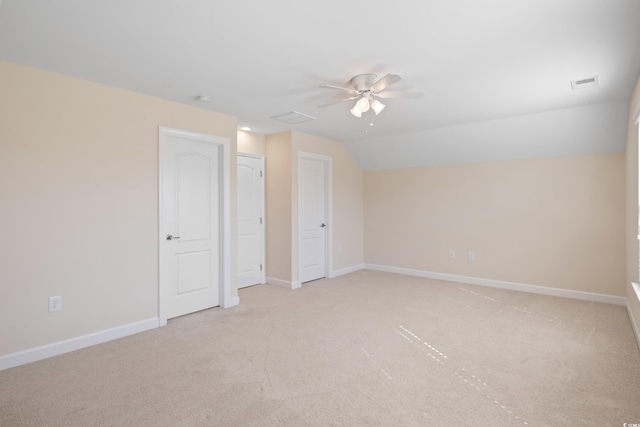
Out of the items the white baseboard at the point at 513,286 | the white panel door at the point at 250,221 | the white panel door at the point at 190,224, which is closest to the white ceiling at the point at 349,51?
the white panel door at the point at 190,224

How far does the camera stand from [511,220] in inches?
196

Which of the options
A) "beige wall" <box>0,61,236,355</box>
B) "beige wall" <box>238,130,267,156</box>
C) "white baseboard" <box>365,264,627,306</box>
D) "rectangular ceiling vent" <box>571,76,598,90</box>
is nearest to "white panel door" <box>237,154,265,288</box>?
"beige wall" <box>238,130,267,156</box>

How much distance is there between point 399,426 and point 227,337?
1882 millimetres

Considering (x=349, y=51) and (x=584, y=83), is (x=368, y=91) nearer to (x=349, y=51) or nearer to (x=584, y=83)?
(x=349, y=51)

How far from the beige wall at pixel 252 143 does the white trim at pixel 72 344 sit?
2.76 meters

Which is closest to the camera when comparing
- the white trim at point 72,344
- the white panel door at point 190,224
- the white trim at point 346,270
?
the white trim at point 72,344

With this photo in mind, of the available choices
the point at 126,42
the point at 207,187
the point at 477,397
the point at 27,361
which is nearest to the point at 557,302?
the point at 477,397

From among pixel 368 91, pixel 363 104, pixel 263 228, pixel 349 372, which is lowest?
pixel 349 372

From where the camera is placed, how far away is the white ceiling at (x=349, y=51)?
1.97m

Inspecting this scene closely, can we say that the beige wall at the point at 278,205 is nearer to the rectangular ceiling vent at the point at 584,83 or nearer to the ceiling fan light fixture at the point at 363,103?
the ceiling fan light fixture at the point at 363,103

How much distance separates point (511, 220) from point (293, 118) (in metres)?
3.55

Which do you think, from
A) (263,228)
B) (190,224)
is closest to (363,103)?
(190,224)

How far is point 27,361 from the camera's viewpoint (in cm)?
271

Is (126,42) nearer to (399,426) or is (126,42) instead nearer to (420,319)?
(399,426)
